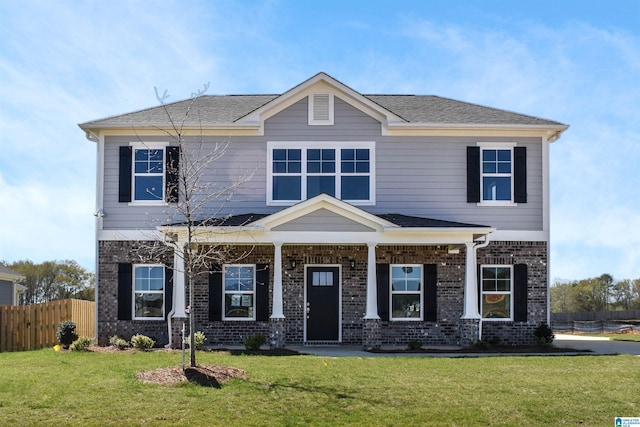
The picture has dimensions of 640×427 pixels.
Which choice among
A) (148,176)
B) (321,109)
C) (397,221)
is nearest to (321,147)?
(321,109)

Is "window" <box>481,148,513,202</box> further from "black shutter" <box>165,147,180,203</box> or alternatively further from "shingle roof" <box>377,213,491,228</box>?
"black shutter" <box>165,147,180,203</box>

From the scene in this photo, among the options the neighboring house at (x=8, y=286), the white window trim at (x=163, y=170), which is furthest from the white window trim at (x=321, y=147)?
the neighboring house at (x=8, y=286)

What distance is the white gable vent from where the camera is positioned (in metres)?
18.9

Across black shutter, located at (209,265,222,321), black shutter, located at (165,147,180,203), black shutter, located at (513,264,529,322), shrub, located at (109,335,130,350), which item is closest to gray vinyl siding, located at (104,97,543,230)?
black shutter, located at (165,147,180,203)

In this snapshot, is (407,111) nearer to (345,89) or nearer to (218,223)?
(345,89)

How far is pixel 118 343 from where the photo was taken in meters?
16.9

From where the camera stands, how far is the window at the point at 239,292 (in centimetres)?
1864

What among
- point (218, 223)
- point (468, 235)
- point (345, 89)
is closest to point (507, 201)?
point (468, 235)

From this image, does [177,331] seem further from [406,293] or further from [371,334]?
[406,293]

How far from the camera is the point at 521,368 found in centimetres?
1328

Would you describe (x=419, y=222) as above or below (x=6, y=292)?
above

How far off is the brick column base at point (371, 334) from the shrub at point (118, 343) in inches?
238

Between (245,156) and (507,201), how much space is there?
7514mm

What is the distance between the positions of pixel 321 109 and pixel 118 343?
8.31 m
